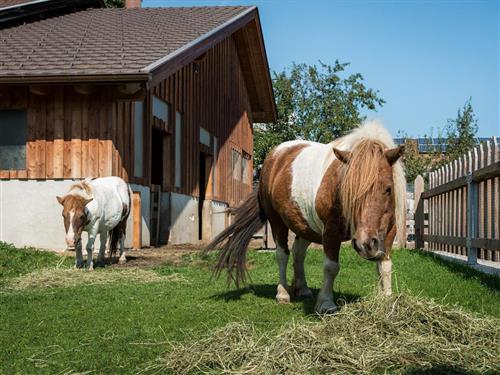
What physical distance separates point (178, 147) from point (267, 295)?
35.4ft

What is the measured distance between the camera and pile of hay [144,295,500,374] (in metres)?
3.80

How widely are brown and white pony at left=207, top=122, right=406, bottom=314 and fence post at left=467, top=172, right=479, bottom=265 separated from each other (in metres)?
3.90

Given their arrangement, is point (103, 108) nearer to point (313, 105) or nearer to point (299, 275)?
point (299, 275)

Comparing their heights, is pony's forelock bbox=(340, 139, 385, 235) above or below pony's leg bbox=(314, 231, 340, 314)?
above

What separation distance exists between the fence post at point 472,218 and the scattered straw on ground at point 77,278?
4300 mm

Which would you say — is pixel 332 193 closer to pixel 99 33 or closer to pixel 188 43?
pixel 188 43

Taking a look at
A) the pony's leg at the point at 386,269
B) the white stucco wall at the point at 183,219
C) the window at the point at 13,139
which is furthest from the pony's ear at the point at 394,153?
the white stucco wall at the point at 183,219

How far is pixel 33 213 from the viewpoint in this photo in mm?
12898

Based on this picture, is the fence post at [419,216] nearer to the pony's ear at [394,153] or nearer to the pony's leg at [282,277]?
the pony's leg at [282,277]

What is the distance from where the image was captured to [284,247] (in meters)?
6.81

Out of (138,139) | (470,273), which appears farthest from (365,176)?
(138,139)

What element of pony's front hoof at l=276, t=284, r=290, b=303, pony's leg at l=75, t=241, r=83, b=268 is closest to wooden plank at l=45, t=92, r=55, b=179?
pony's leg at l=75, t=241, r=83, b=268

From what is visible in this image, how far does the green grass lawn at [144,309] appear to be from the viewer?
172 inches

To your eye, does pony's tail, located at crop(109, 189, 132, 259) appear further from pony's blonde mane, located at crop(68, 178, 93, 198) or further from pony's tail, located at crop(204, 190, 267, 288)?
pony's tail, located at crop(204, 190, 267, 288)
